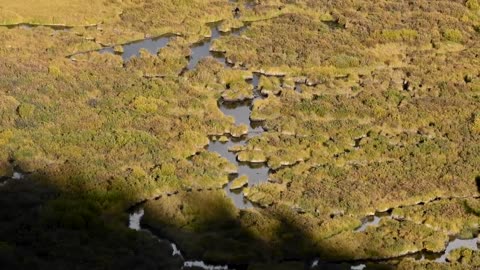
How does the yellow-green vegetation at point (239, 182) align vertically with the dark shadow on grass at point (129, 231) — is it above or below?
below

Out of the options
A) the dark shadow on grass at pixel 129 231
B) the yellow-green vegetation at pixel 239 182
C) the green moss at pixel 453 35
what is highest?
the green moss at pixel 453 35

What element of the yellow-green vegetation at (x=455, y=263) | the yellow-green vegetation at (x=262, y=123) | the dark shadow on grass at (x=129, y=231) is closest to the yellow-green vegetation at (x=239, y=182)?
the yellow-green vegetation at (x=262, y=123)

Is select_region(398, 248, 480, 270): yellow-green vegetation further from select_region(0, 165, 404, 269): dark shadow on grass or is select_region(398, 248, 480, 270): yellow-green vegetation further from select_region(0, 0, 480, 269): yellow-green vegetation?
select_region(0, 165, 404, 269): dark shadow on grass

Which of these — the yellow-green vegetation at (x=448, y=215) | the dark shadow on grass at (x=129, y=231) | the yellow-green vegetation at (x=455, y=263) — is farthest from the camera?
the yellow-green vegetation at (x=448, y=215)

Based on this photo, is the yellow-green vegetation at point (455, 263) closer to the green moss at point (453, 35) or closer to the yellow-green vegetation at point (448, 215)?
the yellow-green vegetation at point (448, 215)

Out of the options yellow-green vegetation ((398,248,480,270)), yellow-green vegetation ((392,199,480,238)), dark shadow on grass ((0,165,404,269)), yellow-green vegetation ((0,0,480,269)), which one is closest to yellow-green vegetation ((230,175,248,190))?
yellow-green vegetation ((0,0,480,269))

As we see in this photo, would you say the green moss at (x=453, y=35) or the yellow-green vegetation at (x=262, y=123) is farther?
the green moss at (x=453, y=35)

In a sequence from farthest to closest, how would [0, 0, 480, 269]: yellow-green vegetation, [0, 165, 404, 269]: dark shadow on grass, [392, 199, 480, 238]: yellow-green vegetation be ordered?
[392, 199, 480, 238]: yellow-green vegetation
[0, 0, 480, 269]: yellow-green vegetation
[0, 165, 404, 269]: dark shadow on grass

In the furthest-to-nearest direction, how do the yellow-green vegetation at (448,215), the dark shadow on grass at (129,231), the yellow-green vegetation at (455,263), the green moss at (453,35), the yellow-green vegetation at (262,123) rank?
the green moss at (453,35), the yellow-green vegetation at (448,215), the yellow-green vegetation at (262,123), the yellow-green vegetation at (455,263), the dark shadow on grass at (129,231)
